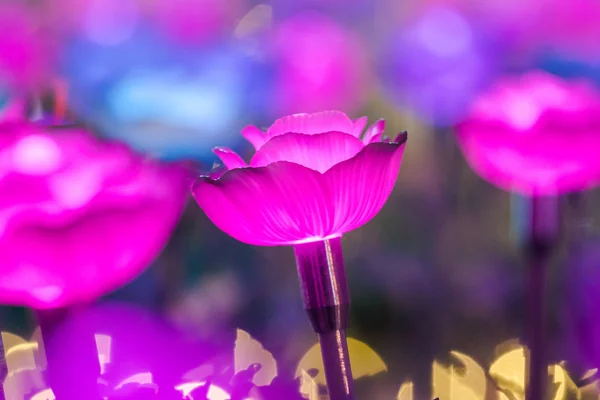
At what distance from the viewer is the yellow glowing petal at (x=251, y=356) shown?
0.28m

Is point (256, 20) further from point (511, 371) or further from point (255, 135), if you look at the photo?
point (511, 371)

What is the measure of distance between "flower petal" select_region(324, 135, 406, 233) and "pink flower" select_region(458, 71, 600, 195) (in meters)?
0.08

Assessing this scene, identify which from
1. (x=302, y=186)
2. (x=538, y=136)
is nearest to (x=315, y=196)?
(x=302, y=186)

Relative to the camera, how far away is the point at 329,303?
0.61ft

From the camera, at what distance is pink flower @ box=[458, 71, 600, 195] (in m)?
0.23

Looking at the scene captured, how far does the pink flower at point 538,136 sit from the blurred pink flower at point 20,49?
0.21 metres

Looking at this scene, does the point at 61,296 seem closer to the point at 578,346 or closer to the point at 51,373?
the point at 51,373

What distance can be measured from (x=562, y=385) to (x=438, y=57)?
0.19 meters

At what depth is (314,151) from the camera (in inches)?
7.0

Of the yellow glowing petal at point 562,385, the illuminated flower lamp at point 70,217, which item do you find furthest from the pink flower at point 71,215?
the yellow glowing petal at point 562,385

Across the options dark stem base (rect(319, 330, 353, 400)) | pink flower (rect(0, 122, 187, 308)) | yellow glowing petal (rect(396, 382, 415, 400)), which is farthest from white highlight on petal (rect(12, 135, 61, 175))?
yellow glowing petal (rect(396, 382, 415, 400))

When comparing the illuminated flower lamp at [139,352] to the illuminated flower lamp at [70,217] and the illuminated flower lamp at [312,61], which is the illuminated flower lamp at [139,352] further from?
the illuminated flower lamp at [312,61]

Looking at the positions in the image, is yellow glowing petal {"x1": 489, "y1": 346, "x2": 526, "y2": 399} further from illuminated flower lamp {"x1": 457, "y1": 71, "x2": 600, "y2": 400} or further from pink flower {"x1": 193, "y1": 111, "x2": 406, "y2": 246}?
pink flower {"x1": 193, "y1": 111, "x2": 406, "y2": 246}

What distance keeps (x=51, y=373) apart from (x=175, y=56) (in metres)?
0.17
